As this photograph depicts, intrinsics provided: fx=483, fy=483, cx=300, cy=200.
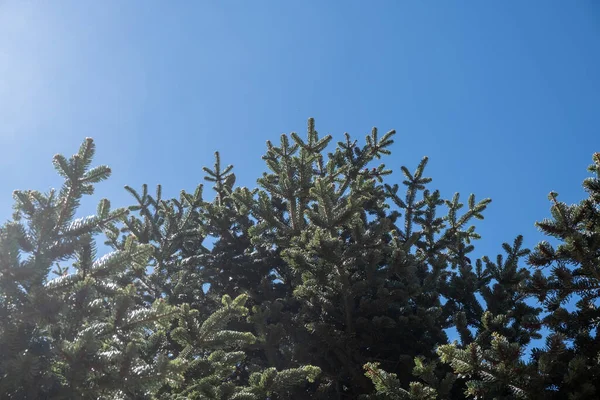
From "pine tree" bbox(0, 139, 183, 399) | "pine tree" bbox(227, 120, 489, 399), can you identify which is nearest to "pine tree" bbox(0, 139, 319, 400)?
"pine tree" bbox(0, 139, 183, 399)

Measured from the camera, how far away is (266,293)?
8.66m

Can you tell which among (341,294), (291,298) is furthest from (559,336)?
(291,298)

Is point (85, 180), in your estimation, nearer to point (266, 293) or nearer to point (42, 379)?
point (42, 379)

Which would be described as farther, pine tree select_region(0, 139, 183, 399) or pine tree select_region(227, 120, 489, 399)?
pine tree select_region(227, 120, 489, 399)

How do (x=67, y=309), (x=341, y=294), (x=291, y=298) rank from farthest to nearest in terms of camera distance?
(x=291, y=298) → (x=341, y=294) → (x=67, y=309)

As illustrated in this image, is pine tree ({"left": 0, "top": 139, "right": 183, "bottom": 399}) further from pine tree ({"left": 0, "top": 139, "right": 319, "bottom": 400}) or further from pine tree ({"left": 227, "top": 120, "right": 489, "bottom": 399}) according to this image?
pine tree ({"left": 227, "top": 120, "right": 489, "bottom": 399})

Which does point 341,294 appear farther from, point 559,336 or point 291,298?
point 559,336

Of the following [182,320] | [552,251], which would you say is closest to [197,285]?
[182,320]

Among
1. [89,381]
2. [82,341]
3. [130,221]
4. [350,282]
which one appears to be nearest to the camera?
[82,341]

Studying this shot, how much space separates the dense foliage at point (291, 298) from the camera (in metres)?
4.15

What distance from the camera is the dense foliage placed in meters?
4.15

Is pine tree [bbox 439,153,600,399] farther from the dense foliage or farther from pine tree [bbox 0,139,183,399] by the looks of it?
pine tree [bbox 0,139,183,399]

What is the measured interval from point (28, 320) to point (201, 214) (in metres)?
5.74

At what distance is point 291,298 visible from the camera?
27.6 ft
